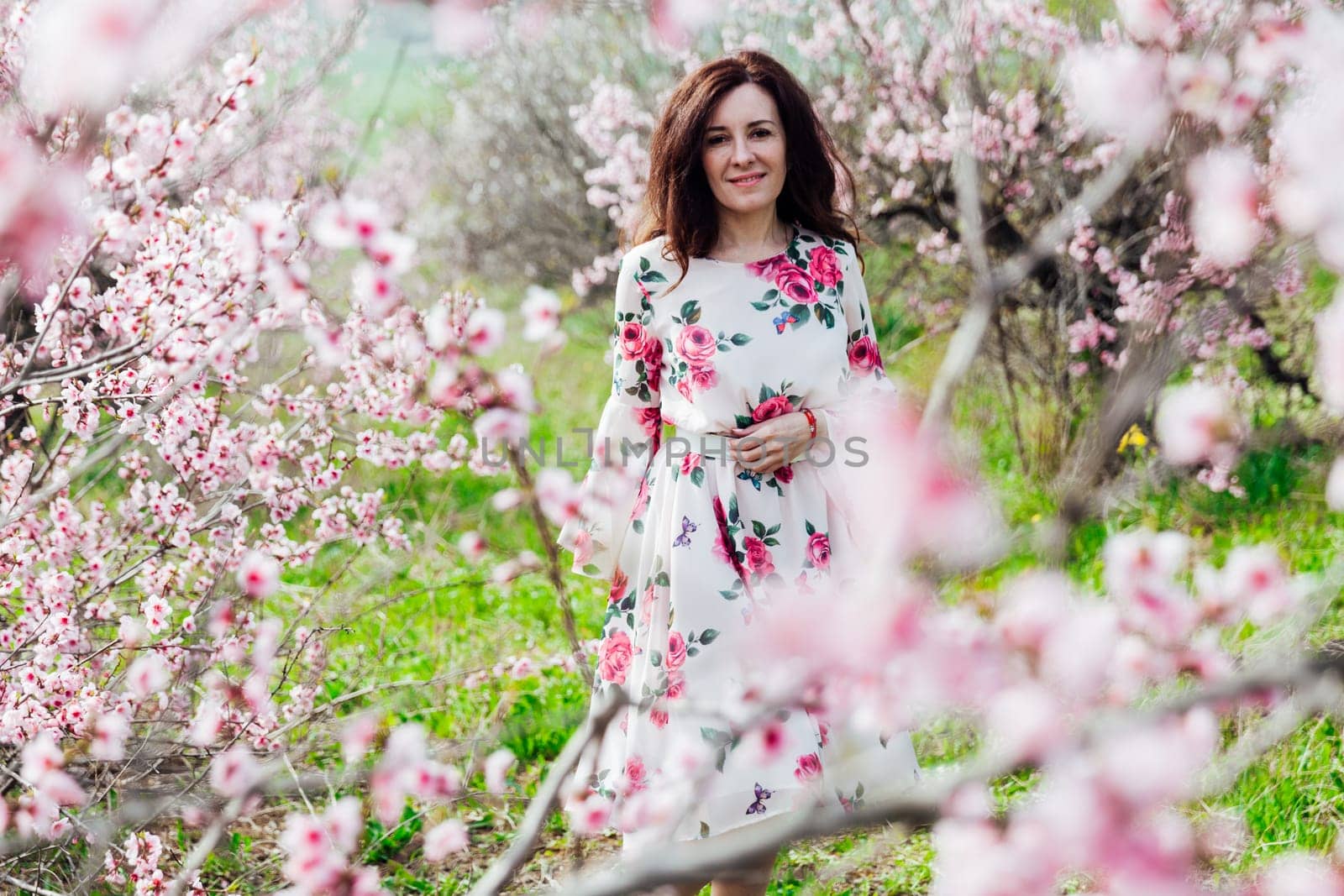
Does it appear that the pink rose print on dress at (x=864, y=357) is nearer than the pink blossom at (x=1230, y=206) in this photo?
No

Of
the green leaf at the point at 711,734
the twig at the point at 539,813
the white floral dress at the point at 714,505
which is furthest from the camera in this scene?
the white floral dress at the point at 714,505

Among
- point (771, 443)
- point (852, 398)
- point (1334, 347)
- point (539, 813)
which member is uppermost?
point (852, 398)

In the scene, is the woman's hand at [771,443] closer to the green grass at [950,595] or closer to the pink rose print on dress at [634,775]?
the green grass at [950,595]

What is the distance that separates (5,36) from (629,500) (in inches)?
74.9

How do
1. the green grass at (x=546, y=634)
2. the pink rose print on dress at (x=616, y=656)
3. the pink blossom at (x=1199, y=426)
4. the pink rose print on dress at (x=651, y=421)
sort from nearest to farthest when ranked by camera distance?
1. the pink blossom at (x=1199, y=426)
2. the pink rose print on dress at (x=616, y=656)
3. the pink rose print on dress at (x=651, y=421)
4. the green grass at (x=546, y=634)

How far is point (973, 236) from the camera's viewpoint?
0.84 meters

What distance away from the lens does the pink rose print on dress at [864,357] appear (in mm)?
2406

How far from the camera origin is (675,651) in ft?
7.11

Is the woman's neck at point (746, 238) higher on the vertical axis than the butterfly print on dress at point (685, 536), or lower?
higher

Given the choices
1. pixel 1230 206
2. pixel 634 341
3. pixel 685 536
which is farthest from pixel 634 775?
pixel 1230 206

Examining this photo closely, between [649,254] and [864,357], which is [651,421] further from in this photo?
[864,357]

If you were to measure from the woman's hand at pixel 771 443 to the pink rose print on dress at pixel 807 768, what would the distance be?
0.58 metres

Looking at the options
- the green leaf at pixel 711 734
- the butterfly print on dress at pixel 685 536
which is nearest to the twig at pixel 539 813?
the green leaf at pixel 711 734

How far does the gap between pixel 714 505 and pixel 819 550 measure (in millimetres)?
240
